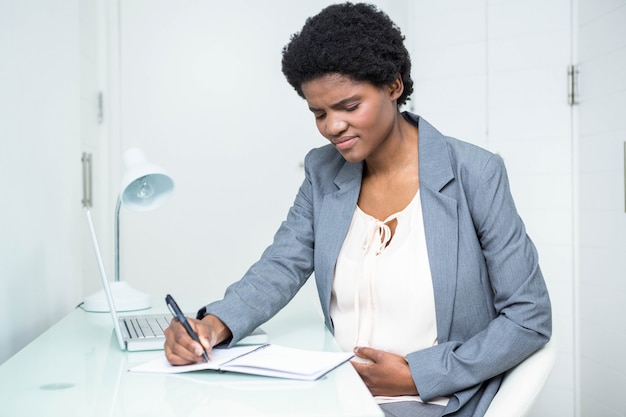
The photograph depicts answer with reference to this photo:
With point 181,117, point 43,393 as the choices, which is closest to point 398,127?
point 43,393

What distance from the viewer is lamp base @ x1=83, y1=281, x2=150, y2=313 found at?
5.88ft

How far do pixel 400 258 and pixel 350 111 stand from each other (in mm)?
347

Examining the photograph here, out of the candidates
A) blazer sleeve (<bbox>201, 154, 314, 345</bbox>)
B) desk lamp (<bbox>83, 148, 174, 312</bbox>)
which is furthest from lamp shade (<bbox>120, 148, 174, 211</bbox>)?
blazer sleeve (<bbox>201, 154, 314, 345</bbox>)

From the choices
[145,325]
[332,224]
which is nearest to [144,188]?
[145,325]

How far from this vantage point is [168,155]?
2.98 m

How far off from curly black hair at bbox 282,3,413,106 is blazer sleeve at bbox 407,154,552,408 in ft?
1.10

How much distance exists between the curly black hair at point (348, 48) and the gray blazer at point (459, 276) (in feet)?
0.68

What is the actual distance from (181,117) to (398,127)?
161 cm

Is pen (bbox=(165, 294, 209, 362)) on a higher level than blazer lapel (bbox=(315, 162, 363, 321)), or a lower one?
lower

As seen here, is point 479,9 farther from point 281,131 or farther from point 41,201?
point 41,201

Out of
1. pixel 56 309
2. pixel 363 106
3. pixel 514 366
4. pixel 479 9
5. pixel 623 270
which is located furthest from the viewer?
pixel 479 9

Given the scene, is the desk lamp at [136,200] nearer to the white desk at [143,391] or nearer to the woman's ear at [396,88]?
the white desk at [143,391]

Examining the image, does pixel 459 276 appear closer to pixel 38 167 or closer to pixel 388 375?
pixel 388 375

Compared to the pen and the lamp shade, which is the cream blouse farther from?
the lamp shade
